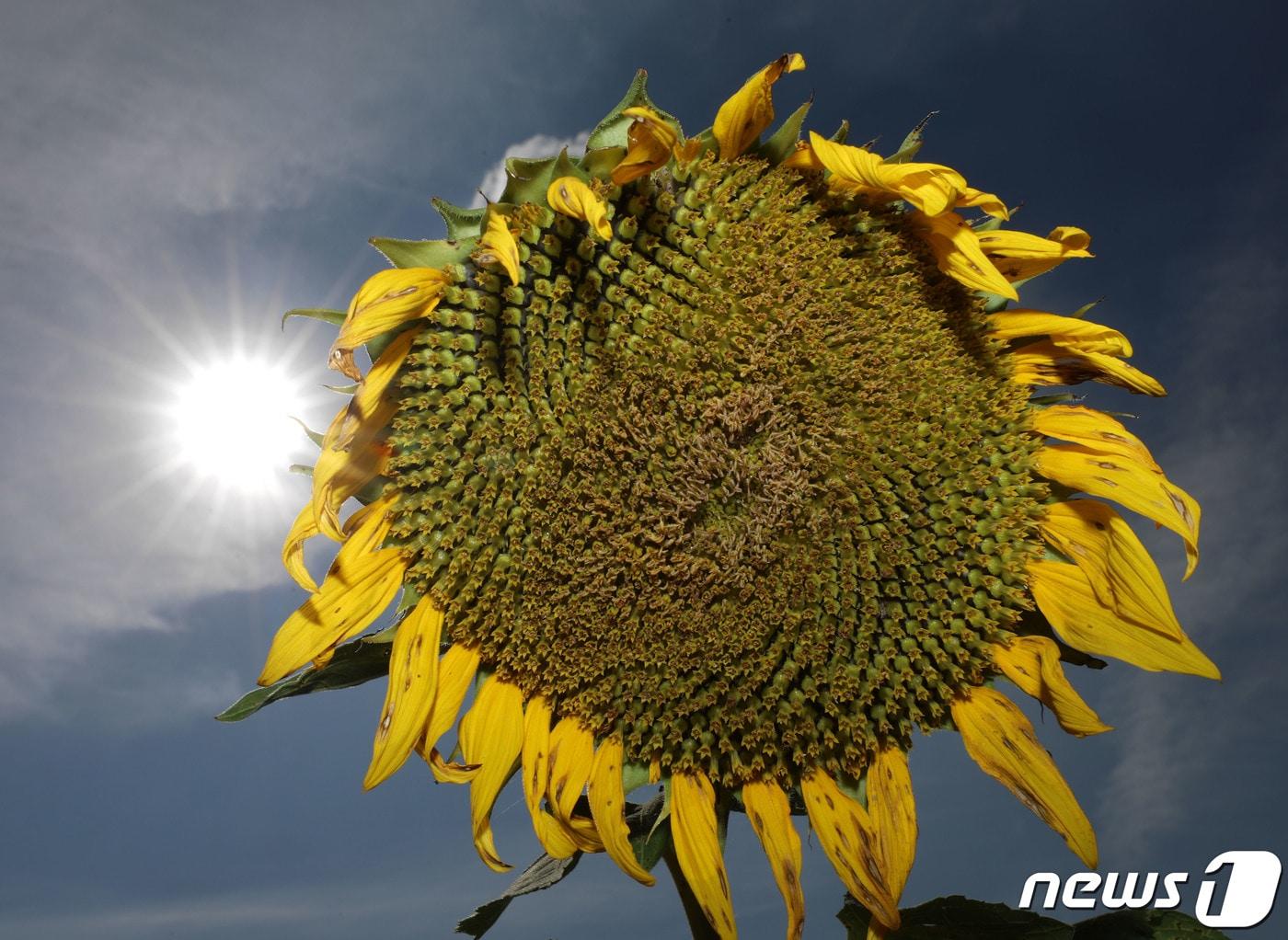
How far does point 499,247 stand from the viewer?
124 inches

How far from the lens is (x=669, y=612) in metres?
3.29

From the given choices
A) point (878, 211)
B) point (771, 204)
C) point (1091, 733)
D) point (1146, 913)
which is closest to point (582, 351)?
point (771, 204)

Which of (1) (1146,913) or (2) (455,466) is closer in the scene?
(2) (455,466)

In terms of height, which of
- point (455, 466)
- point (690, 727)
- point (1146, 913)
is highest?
point (455, 466)

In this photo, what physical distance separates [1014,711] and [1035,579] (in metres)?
0.45

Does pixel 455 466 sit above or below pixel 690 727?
above

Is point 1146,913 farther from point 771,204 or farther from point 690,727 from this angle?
point 771,204

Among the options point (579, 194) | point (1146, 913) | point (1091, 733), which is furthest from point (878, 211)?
point (1146, 913)

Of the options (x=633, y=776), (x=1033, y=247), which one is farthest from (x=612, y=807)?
(x=1033, y=247)

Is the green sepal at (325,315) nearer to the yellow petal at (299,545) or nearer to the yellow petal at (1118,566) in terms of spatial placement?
the yellow petal at (299,545)

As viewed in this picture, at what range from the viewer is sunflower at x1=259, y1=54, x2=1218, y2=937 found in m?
3.20

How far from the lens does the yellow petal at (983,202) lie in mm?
3340

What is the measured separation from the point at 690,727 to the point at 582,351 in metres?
1.26

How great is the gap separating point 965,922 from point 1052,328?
203cm
